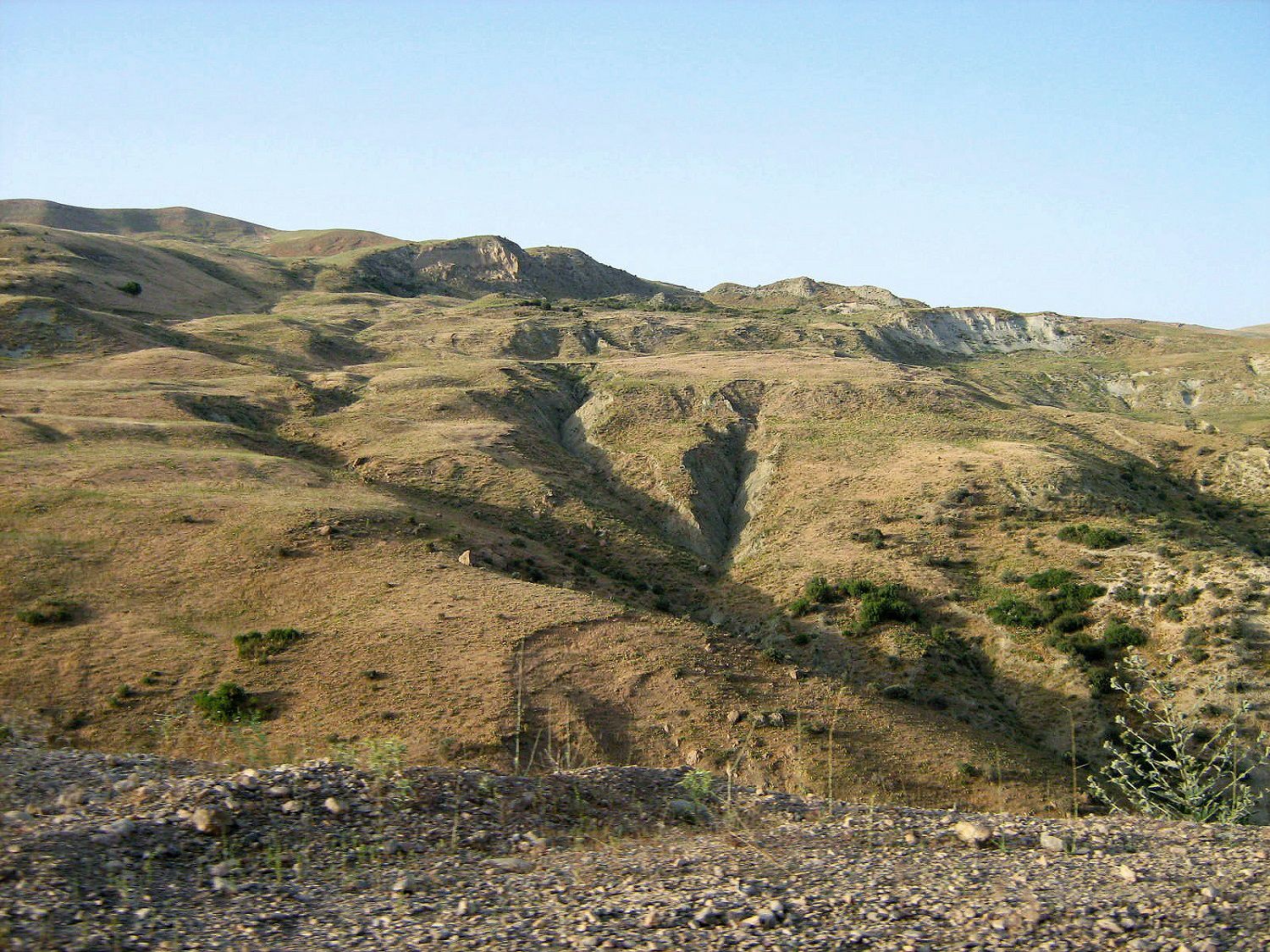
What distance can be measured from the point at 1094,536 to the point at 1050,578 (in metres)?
4.66

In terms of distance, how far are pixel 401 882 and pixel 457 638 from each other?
1915cm

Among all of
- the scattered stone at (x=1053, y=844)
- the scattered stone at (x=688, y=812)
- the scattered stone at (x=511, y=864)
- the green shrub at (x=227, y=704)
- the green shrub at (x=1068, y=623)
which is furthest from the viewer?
the green shrub at (x=1068, y=623)

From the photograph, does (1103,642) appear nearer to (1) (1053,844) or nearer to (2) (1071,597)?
(2) (1071,597)

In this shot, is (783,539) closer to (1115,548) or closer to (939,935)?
(1115,548)

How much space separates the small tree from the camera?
40.3ft

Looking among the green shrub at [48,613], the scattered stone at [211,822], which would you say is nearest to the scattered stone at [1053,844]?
the scattered stone at [211,822]

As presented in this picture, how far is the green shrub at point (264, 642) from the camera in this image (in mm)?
25562

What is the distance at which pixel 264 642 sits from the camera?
26109 millimetres

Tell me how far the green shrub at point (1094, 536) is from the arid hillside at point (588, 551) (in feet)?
0.68

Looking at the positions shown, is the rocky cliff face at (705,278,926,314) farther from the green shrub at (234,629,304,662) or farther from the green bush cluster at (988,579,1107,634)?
the green shrub at (234,629,304,662)

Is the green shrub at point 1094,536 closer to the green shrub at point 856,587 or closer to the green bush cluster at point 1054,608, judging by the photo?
the green bush cluster at point 1054,608

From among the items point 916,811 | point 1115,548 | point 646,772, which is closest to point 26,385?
point 646,772

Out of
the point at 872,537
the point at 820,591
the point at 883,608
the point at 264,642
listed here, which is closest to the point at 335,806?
the point at 264,642

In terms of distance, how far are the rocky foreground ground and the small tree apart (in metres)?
1.48
